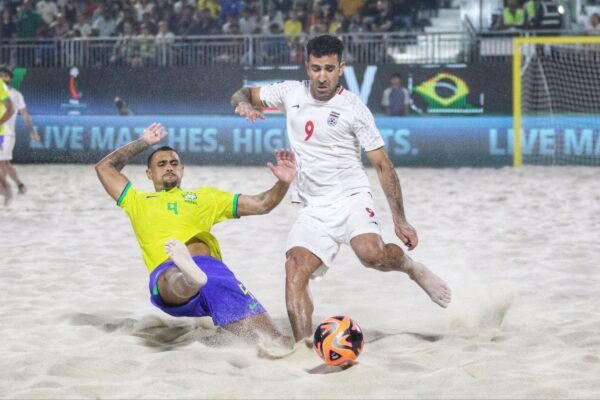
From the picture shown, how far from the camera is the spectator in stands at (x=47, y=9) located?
21.4m

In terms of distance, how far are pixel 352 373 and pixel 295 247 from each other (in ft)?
3.57

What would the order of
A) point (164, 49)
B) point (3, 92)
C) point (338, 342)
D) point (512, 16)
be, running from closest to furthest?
point (338, 342) < point (3, 92) < point (512, 16) < point (164, 49)

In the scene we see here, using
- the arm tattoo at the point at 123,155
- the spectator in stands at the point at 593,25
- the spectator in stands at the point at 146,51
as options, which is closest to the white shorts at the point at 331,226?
the arm tattoo at the point at 123,155

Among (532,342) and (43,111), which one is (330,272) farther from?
(43,111)

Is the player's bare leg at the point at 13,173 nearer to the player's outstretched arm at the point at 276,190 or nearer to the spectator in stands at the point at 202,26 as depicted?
the spectator in stands at the point at 202,26

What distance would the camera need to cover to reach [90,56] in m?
19.6

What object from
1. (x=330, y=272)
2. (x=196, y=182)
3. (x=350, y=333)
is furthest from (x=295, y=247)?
(x=196, y=182)

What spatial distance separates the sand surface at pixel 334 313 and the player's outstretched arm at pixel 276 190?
79 centimetres

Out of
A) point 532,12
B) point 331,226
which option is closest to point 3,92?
point 331,226

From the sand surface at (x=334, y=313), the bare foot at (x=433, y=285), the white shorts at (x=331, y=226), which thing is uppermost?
the white shorts at (x=331, y=226)

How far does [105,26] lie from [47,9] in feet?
6.15

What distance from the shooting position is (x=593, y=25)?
18219 millimetres

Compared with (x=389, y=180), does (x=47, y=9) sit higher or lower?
higher

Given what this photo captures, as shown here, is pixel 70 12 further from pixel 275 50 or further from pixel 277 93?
pixel 277 93
